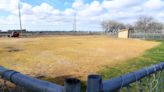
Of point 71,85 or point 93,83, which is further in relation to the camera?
point 93,83

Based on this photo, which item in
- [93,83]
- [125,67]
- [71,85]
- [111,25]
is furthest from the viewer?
[111,25]

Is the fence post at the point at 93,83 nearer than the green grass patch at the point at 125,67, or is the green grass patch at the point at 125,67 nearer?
the fence post at the point at 93,83

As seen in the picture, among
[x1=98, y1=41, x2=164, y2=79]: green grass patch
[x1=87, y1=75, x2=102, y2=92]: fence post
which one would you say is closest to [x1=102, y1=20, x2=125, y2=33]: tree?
[x1=98, y1=41, x2=164, y2=79]: green grass patch

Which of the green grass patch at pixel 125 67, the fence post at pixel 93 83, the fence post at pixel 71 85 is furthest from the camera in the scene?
the green grass patch at pixel 125 67

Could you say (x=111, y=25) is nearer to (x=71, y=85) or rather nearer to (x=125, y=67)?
(x=125, y=67)

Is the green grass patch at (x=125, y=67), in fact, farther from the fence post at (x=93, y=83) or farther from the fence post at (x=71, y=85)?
the fence post at (x=71, y=85)

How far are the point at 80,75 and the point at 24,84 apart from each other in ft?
35.0

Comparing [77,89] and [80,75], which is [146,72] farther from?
[80,75]

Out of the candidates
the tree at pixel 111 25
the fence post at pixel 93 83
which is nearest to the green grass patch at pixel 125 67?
the fence post at pixel 93 83

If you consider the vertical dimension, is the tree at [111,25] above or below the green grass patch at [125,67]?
above

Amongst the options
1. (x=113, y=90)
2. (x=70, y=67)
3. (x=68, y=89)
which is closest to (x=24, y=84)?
(x=68, y=89)

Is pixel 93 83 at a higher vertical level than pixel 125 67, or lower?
higher

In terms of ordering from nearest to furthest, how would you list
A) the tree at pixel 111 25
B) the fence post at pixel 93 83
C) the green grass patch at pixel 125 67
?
the fence post at pixel 93 83
the green grass patch at pixel 125 67
the tree at pixel 111 25

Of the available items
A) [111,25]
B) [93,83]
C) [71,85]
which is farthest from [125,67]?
[111,25]
